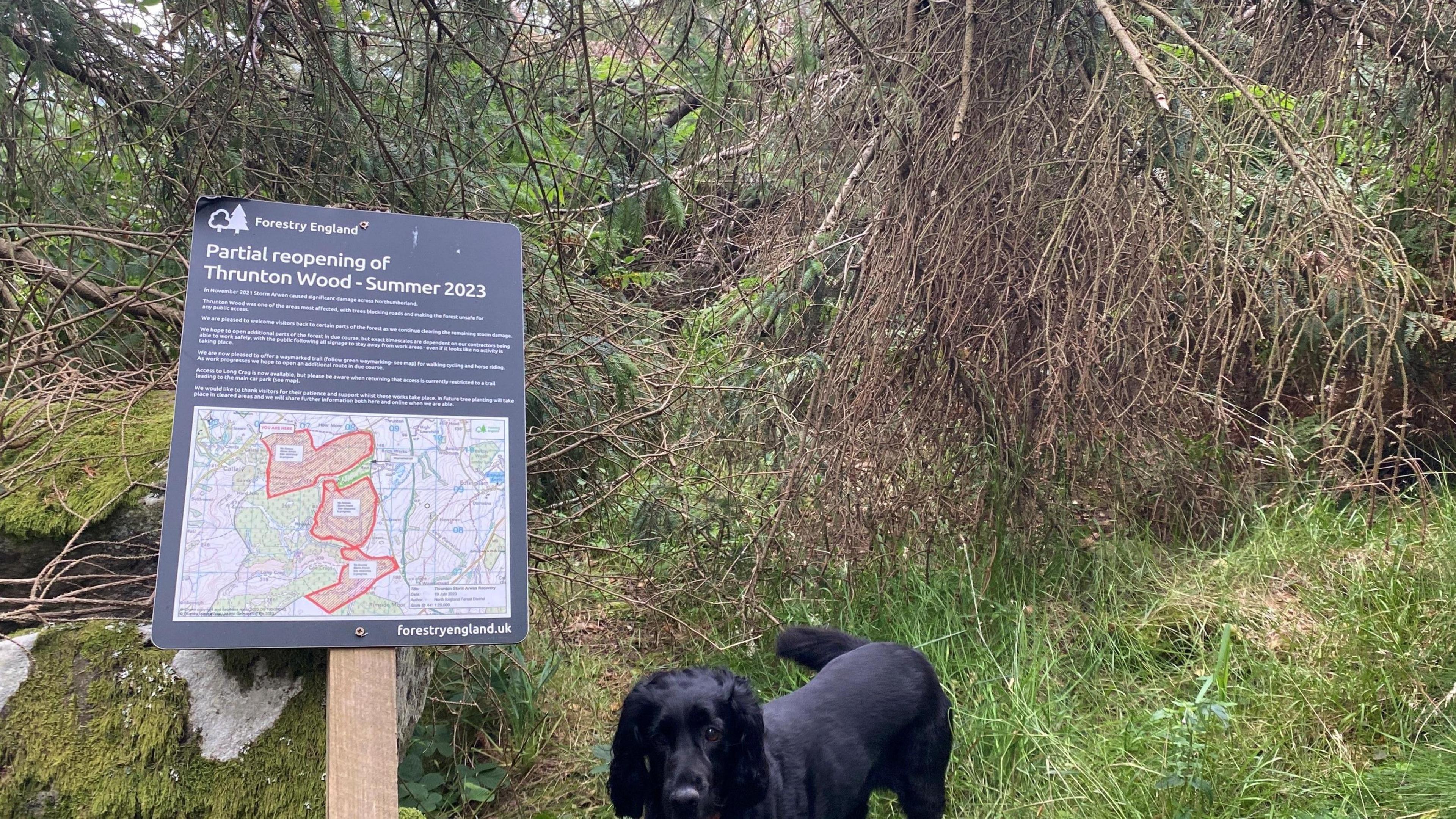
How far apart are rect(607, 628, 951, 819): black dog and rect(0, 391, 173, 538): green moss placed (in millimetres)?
1775

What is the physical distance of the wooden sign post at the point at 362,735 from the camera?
7.32 ft

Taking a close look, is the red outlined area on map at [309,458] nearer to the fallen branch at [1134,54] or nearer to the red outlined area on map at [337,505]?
the red outlined area on map at [337,505]

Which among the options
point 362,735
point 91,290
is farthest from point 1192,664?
point 91,290

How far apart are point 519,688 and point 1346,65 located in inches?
163

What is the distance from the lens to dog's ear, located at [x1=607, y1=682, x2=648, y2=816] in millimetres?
2758

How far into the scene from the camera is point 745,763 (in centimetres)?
274

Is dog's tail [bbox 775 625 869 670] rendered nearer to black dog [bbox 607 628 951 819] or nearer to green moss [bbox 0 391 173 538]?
black dog [bbox 607 628 951 819]

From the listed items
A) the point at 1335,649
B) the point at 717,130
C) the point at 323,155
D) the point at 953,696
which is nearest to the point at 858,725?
the point at 953,696

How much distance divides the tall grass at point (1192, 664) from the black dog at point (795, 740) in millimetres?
339

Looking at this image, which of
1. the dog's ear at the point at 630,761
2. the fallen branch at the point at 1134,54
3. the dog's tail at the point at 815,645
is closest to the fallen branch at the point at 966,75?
the fallen branch at the point at 1134,54

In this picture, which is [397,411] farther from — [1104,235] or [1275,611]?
[1275,611]

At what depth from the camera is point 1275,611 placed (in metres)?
3.71

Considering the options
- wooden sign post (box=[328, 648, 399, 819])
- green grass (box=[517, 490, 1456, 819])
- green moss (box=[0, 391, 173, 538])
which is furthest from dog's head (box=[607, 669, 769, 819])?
green moss (box=[0, 391, 173, 538])

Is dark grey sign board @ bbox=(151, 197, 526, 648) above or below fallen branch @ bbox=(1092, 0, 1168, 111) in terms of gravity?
below
